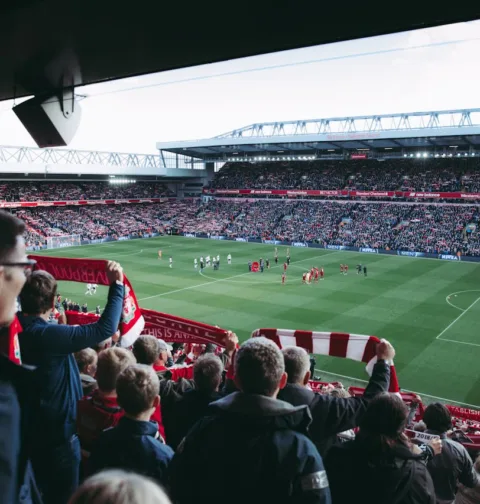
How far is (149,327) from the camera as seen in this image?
27.2ft

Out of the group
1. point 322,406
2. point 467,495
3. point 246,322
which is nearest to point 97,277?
point 322,406

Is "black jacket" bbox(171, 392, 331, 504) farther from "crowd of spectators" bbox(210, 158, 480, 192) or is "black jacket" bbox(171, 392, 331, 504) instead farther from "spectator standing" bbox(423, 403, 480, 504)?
"crowd of spectators" bbox(210, 158, 480, 192)

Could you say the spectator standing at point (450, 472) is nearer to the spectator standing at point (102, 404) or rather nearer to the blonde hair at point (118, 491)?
the spectator standing at point (102, 404)

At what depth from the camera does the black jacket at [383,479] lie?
2.87 m

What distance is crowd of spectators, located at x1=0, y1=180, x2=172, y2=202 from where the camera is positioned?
62281 millimetres

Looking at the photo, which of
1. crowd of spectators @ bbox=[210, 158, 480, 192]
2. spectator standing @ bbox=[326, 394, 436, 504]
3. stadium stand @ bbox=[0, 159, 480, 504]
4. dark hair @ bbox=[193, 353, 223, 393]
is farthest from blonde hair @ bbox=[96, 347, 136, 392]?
crowd of spectators @ bbox=[210, 158, 480, 192]

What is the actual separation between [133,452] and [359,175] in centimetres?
6795

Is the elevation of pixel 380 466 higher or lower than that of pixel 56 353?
lower

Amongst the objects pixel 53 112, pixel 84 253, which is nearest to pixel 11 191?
pixel 84 253

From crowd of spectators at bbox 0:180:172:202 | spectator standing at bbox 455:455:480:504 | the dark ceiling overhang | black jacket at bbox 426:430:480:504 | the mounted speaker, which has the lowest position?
spectator standing at bbox 455:455:480:504

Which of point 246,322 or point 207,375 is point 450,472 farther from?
point 246,322

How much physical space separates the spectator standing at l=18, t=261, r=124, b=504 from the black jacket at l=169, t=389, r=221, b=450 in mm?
992

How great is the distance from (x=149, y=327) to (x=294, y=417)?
6.12 m

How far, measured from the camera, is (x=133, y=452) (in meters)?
3.02
